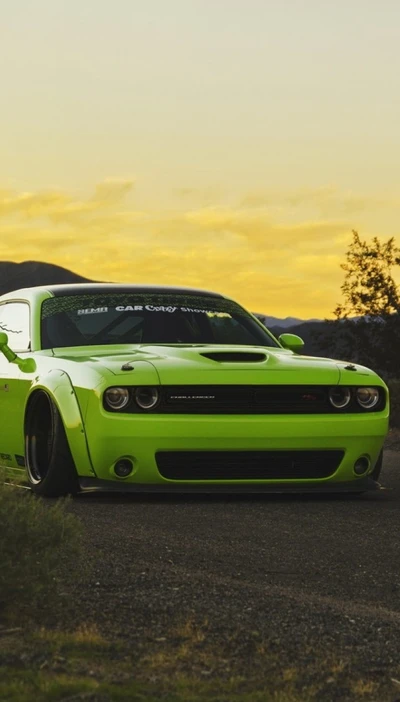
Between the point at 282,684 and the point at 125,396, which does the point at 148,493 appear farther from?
the point at 282,684

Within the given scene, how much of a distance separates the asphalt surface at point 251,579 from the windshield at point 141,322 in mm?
1336

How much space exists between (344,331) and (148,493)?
24027 millimetres

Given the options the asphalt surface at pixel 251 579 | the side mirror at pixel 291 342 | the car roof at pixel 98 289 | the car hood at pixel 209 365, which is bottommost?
the asphalt surface at pixel 251 579

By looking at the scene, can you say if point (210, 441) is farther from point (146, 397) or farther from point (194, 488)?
point (146, 397)

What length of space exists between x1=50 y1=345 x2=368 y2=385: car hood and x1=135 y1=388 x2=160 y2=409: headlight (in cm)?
8

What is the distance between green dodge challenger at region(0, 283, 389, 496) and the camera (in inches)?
353

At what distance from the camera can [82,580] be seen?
5945mm

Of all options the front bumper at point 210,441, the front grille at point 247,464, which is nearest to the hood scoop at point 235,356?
the front bumper at point 210,441

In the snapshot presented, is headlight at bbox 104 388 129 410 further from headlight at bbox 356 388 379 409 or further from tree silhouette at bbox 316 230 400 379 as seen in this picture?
tree silhouette at bbox 316 230 400 379

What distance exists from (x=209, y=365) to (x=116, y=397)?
2.30 feet

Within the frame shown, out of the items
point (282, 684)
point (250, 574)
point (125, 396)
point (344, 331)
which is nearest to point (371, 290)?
point (344, 331)

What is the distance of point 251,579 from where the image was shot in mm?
6379

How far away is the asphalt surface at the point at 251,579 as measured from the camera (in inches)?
191

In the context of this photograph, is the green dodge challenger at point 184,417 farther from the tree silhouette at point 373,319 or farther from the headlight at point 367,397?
the tree silhouette at point 373,319
